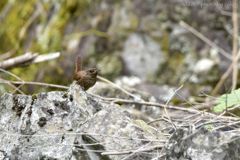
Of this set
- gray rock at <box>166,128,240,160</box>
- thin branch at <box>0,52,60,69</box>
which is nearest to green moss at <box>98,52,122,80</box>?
thin branch at <box>0,52,60,69</box>

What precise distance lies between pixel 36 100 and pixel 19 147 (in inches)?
17.5

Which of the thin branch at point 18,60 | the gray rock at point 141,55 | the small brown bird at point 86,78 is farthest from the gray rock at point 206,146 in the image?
the gray rock at point 141,55

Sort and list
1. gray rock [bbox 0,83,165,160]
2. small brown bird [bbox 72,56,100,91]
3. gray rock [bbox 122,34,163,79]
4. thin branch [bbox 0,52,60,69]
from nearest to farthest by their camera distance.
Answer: gray rock [bbox 0,83,165,160] < small brown bird [bbox 72,56,100,91] < thin branch [bbox 0,52,60,69] < gray rock [bbox 122,34,163,79]

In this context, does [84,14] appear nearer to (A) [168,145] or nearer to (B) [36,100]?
(B) [36,100]

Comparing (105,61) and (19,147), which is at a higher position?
(105,61)

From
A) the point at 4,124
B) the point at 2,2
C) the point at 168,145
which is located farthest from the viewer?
the point at 2,2

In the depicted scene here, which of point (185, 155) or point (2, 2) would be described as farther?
point (2, 2)

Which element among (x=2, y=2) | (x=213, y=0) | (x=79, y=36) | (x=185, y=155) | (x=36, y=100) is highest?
(x=2, y=2)

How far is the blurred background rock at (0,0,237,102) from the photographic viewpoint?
195 inches

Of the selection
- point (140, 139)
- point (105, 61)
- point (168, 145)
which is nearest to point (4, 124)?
point (140, 139)

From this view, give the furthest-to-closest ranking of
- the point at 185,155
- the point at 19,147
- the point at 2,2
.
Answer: the point at 2,2
the point at 19,147
the point at 185,155

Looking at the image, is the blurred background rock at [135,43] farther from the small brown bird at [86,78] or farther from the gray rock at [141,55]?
the small brown bird at [86,78]

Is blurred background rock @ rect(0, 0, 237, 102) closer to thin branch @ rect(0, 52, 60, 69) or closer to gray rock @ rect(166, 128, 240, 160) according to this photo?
thin branch @ rect(0, 52, 60, 69)

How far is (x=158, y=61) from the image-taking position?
5.12 metres
